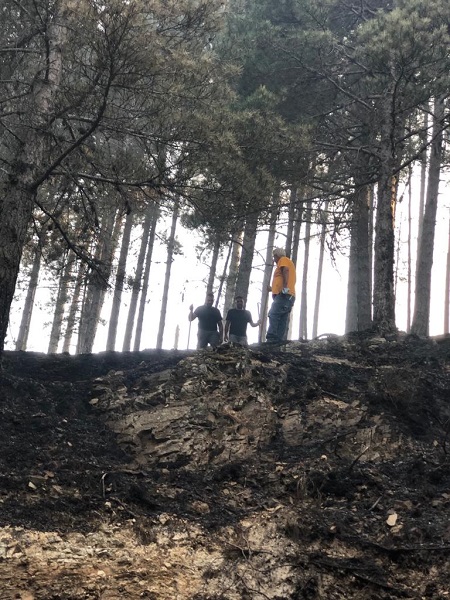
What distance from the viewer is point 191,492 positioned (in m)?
6.66

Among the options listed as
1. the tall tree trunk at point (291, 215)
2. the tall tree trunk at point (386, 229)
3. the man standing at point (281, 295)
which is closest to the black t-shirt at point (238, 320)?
the man standing at point (281, 295)

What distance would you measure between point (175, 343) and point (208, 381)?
43.8 m

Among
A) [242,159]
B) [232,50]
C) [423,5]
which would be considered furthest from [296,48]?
[242,159]

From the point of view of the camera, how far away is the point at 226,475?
6.98 metres

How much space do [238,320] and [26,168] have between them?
4894 millimetres

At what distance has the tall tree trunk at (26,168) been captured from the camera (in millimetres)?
8031

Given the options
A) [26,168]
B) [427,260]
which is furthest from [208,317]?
[427,260]

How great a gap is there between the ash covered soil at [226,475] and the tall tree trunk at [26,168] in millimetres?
1379

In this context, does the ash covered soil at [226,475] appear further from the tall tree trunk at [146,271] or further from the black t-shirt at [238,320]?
the tall tree trunk at [146,271]

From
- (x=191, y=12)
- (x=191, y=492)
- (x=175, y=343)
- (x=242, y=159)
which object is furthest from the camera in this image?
(x=175, y=343)

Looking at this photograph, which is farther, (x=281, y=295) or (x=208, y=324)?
(x=208, y=324)

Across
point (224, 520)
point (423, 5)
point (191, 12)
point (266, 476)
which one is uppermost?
point (423, 5)

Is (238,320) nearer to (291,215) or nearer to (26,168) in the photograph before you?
(291,215)

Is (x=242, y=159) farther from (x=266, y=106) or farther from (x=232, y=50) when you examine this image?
(x=232, y=50)
